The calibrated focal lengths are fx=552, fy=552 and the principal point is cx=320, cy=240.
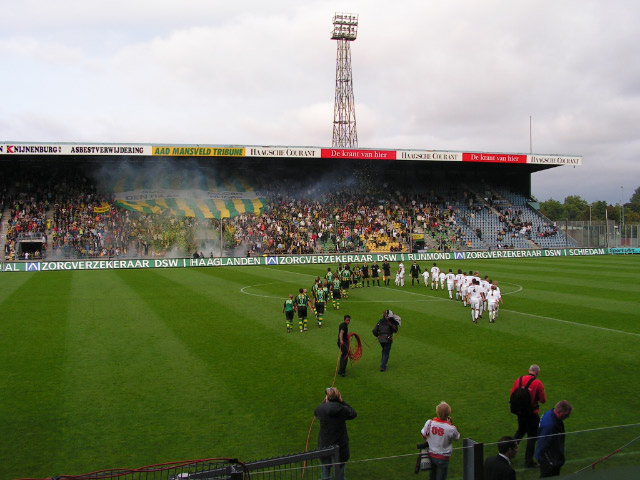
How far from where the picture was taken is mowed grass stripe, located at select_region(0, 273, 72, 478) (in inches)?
333

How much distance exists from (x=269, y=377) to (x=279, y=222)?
4066 cm

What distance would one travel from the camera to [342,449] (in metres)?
7.63

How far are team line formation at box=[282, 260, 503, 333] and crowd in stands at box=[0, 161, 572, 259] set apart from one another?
2064 centimetres

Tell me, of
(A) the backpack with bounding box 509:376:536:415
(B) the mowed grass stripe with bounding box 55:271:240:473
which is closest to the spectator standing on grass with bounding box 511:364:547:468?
(A) the backpack with bounding box 509:376:536:415

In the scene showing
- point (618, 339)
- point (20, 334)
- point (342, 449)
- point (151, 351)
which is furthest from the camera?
point (20, 334)

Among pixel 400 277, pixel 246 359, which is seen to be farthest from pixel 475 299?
pixel 400 277

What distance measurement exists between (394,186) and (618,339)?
44607 mm

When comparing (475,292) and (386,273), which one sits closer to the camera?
(475,292)

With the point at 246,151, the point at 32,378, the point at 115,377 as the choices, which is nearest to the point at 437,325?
the point at 115,377

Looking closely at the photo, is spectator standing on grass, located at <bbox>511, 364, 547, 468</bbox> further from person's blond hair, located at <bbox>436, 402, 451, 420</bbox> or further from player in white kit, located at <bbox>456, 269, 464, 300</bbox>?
player in white kit, located at <bbox>456, 269, 464, 300</bbox>

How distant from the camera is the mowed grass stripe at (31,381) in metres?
8.45

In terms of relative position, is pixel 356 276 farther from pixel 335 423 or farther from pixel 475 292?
pixel 335 423

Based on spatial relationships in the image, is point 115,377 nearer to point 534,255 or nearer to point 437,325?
point 437,325

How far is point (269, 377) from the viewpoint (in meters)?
12.3
